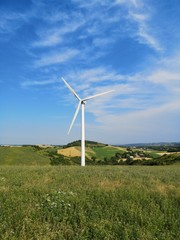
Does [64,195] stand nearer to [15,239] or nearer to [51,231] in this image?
[51,231]

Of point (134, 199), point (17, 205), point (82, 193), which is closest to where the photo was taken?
point (17, 205)

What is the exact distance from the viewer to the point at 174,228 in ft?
22.6

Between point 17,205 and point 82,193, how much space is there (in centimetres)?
246

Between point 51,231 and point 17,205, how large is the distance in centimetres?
209

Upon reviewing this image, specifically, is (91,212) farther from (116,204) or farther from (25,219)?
(25,219)

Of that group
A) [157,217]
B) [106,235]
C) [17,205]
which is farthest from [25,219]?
[157,217]

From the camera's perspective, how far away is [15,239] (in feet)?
20.1

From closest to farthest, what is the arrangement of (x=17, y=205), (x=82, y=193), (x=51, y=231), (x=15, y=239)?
1. (x=15, y=239)
2. (x=51, y=231)
3. (x=17, y=205)
4. (x=82, y=193)

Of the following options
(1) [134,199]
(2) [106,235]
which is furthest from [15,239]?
(1) [134,199]

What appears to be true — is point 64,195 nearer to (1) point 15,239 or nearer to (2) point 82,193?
(2) point 82,193

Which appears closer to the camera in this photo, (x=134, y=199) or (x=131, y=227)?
(x=131, y=227)

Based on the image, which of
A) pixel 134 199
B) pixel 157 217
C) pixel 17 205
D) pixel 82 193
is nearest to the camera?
pixel 157 217

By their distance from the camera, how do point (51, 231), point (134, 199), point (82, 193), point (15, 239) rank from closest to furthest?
point (15, 239) → point (51, 231) → point (134, 199) → point (82, 193)

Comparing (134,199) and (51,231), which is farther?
(134,199)
